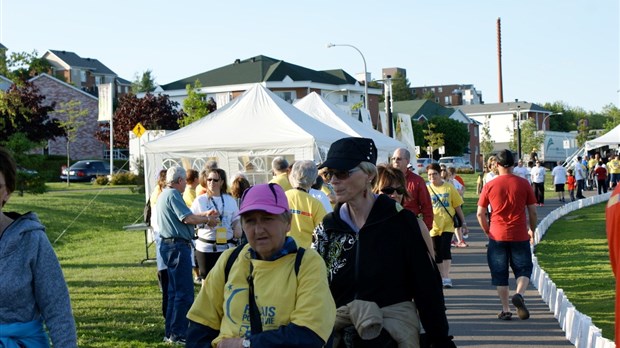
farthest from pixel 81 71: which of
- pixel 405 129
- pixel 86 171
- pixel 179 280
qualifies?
pixel 179 280

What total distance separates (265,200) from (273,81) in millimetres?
74187

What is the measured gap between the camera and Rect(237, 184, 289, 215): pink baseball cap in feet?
12.5

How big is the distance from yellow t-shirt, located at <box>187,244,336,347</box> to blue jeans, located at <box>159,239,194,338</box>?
5498mm

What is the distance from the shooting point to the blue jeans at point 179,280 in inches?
368

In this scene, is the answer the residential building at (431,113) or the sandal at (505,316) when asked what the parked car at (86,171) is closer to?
Result: the sandal at (505,316)

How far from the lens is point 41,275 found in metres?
4.07

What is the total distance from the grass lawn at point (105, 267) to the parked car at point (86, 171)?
20.3m

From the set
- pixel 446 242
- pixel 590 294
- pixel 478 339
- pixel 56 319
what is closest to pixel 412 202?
pixel 478 339

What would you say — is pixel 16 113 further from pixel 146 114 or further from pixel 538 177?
pixel 146 114

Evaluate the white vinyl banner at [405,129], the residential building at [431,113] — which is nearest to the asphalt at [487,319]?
the white vinyl banner at [405,129]

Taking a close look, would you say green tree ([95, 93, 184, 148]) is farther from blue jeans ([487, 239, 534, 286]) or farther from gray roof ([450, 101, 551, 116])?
gray roof ([450, 101, 551, 116])

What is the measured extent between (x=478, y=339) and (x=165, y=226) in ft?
11.2

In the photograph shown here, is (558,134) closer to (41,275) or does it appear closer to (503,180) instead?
(503,180)

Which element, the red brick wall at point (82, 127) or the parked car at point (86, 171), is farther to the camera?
the red brick wall at point (82, 127)
